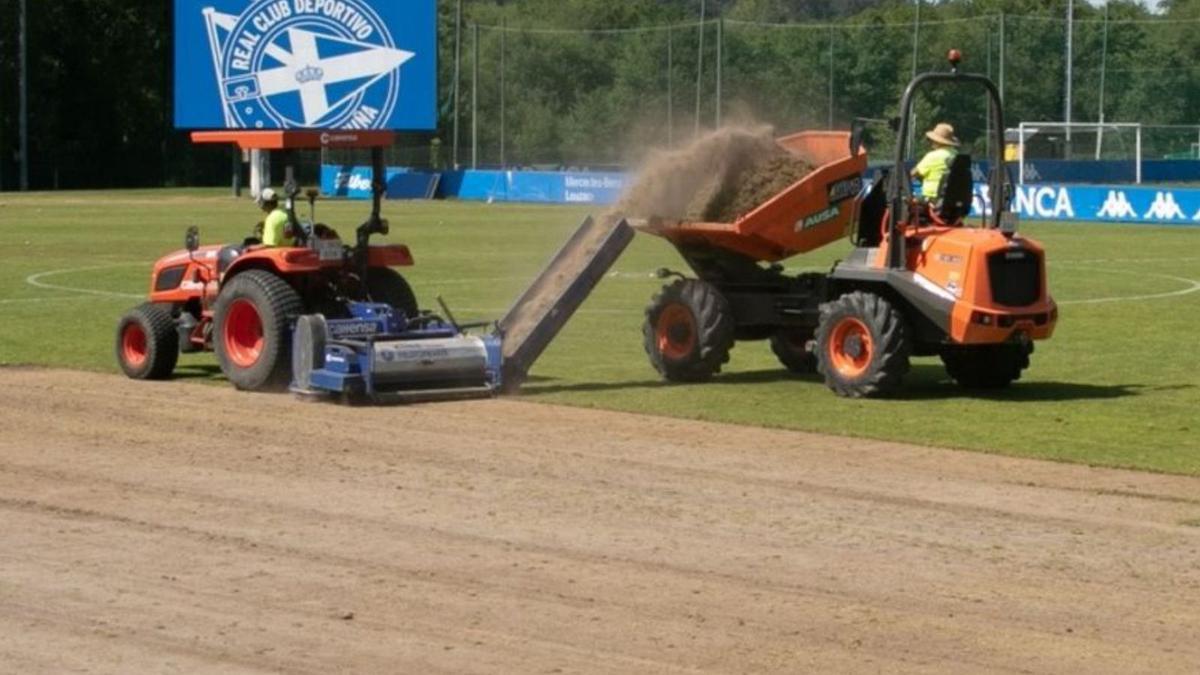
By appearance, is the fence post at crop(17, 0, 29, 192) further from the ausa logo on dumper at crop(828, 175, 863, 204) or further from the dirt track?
the dirt track

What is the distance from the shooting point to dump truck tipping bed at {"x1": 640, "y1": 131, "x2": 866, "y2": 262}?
18875 millimetres

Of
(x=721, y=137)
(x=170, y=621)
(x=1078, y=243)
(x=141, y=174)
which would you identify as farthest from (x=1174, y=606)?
(x=141, y=174)

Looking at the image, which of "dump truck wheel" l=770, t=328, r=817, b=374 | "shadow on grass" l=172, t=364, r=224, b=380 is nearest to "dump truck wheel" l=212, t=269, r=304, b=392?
"shadow on grass" l=172, t=364, r=224, b=380

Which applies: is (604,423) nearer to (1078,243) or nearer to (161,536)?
(161,536)

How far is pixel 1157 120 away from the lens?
2785 inches

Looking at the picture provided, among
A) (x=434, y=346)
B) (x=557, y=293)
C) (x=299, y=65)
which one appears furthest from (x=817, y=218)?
(x=299, y=65)

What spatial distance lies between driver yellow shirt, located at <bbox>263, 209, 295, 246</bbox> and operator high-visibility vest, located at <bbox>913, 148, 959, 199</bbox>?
5.13 metres

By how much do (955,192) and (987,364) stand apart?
150 cm

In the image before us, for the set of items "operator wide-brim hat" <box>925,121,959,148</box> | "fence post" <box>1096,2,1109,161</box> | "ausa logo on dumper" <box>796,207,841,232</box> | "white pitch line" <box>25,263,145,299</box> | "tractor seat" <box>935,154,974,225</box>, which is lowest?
"white pitch line" <box>25,263,145,299</box>

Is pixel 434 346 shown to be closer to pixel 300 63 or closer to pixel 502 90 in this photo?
pixel 300 63

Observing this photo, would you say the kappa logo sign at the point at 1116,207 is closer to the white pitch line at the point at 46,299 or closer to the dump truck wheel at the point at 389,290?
the white pitch line at the point at 46,299

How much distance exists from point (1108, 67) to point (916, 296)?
5556 centimetres

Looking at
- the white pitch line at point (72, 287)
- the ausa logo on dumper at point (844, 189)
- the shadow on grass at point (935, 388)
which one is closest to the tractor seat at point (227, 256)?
the shadow on grass at point (935, 388)

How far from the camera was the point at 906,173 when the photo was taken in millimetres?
17969
